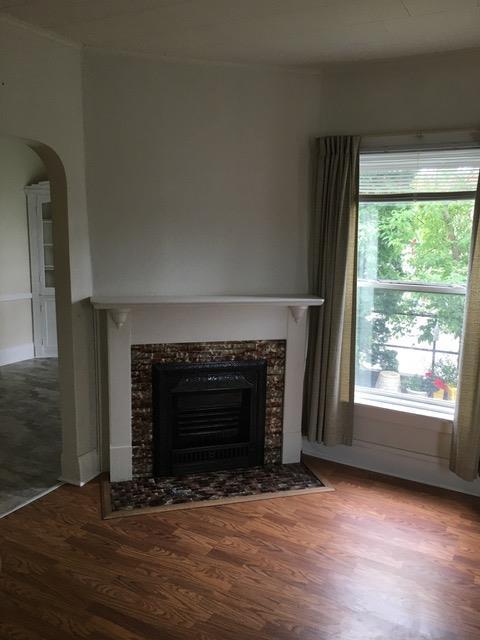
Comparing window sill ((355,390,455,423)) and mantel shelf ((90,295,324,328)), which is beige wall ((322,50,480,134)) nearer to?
mantel shelf ((90,295,324,328))

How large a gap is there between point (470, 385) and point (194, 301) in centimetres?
174

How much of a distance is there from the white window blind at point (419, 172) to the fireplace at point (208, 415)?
1.42 metres

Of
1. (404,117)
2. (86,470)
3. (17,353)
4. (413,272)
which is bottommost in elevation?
(86,470)

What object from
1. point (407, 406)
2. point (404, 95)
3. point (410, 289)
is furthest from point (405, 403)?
point (404, 95)

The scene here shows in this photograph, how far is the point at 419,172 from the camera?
3213 mm

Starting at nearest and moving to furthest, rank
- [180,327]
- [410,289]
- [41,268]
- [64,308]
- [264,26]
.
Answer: [264,26] → [64,308] → [180,327] → [410,289] → [41,268]

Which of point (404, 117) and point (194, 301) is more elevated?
point (404, 117)

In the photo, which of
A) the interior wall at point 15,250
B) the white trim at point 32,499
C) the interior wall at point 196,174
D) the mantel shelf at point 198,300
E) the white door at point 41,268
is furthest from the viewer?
the white door at point 41,268

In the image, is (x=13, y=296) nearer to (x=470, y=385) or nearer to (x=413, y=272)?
(x=413, y=272)

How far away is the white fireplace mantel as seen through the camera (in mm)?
3158

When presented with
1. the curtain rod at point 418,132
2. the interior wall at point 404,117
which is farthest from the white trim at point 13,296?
the curtain rod at point 418,132

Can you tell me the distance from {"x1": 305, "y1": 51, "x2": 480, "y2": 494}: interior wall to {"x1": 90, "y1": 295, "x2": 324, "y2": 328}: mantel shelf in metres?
0.82

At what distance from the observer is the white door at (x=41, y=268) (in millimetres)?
6398

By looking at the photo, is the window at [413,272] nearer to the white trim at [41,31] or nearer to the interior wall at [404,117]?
the interior wall at [404,117]
